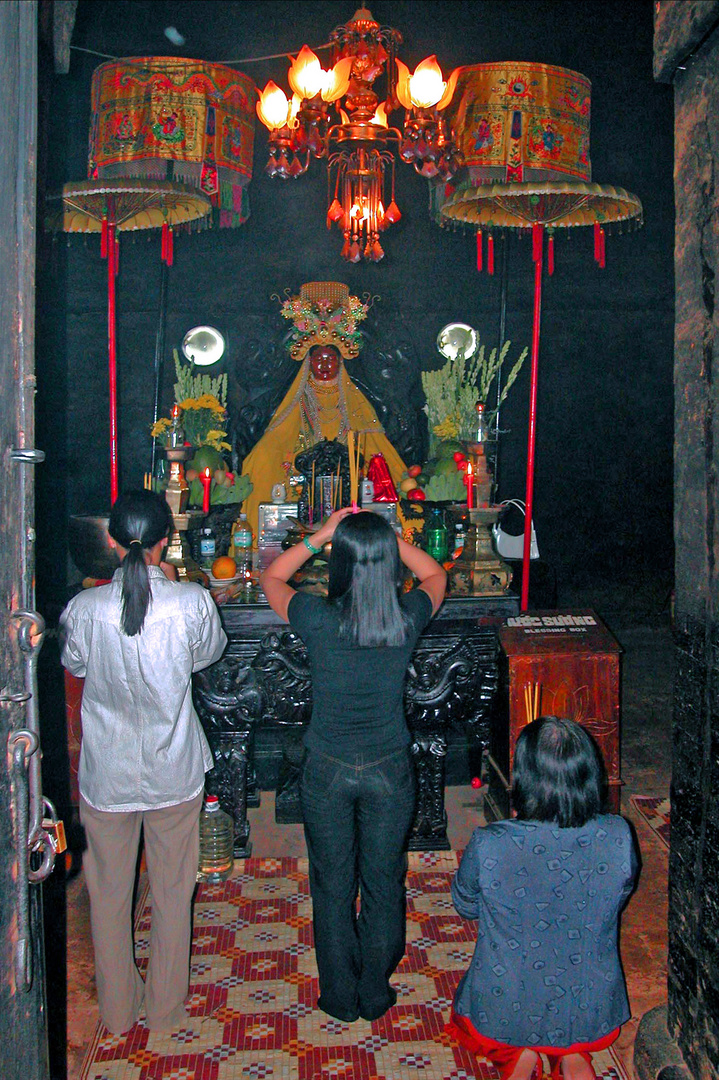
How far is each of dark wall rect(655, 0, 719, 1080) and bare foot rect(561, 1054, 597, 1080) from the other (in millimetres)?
256

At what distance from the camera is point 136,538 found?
9.04 feet

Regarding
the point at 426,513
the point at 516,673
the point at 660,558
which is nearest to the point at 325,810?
the point at 516,673

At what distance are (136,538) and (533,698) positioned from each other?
1.88 m

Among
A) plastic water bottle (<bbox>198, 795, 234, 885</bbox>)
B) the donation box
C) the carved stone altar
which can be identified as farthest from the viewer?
the carved stone altar

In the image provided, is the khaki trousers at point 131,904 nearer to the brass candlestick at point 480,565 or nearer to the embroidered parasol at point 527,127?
the brass candlestick at point 480,565

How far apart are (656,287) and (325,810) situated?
263 inches

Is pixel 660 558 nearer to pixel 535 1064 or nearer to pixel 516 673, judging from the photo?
pixel 516 673

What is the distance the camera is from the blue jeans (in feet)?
8.64

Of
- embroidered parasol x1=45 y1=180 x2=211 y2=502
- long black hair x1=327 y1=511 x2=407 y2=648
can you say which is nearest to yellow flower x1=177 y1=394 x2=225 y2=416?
embroidered parasol x1=45 y1=180 x2=211 y2=502

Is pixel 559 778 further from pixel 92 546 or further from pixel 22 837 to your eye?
pixel 92 546

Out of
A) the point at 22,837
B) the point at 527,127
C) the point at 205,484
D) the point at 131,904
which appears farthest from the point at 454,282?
the point at 22,837

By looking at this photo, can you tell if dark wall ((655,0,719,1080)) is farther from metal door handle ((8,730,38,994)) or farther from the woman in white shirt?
metal door handle ((8,730,38,994))

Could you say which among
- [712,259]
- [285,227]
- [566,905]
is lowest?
[566,905]

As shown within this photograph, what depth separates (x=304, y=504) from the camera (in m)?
4.99
